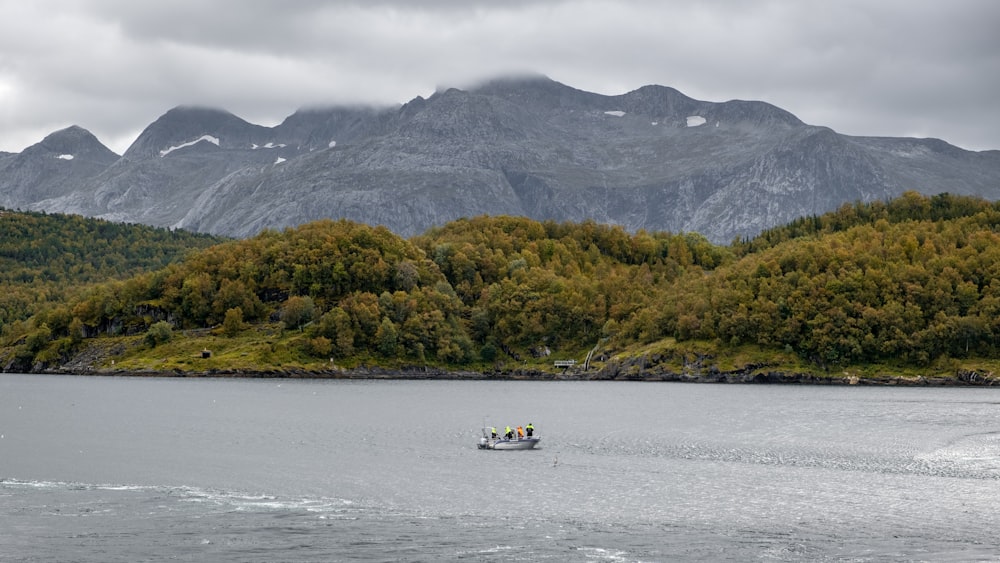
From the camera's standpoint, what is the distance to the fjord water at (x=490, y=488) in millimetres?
65562

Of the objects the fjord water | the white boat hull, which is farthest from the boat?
the fjord water

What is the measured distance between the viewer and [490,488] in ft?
287

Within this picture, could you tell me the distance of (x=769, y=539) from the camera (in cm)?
6888

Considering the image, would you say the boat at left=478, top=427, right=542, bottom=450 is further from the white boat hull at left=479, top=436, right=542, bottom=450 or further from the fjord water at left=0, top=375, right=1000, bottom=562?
the fjord water at left=0, top=375, right=1000, bottom=562

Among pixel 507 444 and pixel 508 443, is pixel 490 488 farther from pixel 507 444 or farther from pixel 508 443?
pixel 508 443

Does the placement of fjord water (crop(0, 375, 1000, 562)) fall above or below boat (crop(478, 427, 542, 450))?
below

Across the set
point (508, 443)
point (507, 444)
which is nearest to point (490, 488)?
point (507, 444)

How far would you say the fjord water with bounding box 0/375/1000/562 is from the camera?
65.6m

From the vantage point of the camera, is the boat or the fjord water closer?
the fjord water

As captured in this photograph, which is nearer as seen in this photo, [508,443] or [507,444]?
[507,444]

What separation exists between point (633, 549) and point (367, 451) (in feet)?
168

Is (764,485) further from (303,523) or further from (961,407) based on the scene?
(961,407)

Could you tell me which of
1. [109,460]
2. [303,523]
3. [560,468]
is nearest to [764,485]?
[560,468]

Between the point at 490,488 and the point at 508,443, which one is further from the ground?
the point at 508,443
